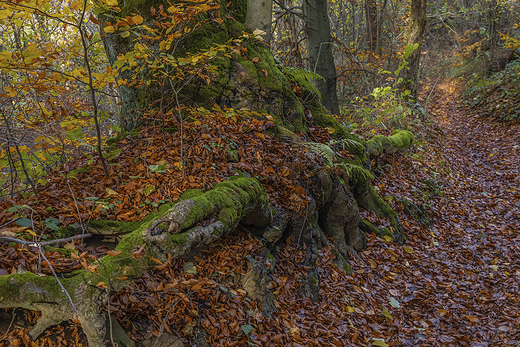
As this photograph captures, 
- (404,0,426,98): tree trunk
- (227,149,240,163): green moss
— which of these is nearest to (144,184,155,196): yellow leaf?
(227,149,240,163): green moss

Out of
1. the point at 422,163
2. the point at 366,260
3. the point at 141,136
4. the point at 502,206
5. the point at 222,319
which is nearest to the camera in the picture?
A: the point at 222,319

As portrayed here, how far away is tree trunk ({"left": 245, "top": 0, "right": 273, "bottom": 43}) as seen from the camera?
17.2 feet

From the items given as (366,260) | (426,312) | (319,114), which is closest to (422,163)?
(319,114)

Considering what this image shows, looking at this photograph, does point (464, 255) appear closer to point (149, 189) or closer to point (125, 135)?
point (149, 189)

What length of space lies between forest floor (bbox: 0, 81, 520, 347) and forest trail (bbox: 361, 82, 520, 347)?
0.02 meters

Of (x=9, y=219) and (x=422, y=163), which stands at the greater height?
(x=9, y=219)

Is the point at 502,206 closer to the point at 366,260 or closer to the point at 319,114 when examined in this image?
the point at 366,260

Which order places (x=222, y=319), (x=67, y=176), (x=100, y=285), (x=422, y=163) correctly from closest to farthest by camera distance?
(x=100, y=285) → (x=222, y=319) → (x=67, y=176) → (x=422, y=163)

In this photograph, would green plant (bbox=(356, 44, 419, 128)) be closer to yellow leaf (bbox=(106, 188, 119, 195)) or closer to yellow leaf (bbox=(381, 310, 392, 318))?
yellow leaf (bbox=(381, 310, 392, 318))

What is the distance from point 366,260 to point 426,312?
3.63 ft

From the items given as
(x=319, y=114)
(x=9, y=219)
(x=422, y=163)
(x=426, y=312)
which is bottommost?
(x=426, y=312)

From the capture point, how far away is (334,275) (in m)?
4.27

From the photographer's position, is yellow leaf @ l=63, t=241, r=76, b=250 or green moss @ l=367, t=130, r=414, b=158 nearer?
yellow leaf @ l=63, t=241, r=76, b=250

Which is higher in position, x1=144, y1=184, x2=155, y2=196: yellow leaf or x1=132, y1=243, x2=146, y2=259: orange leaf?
x1=144, y1=184, x2=155, y2=196: yellow leaf
